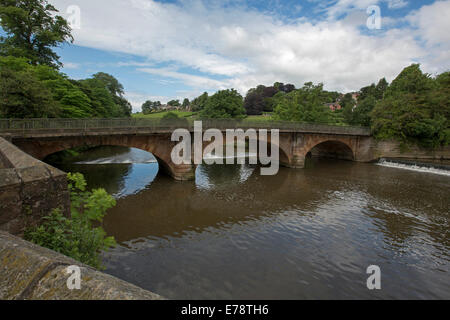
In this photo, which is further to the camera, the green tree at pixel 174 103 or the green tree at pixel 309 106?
the green tree at pixel 174 103

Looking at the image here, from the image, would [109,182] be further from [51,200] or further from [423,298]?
[423,298]

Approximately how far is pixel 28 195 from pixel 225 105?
42.1 meters

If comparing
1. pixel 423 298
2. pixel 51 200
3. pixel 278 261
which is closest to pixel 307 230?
pixel 278 261

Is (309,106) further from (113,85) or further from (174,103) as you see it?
(174,103)

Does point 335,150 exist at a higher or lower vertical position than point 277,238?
higher

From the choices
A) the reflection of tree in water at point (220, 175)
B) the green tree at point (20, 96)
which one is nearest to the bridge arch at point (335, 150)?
the reflection of tree in water at point (220, 175)

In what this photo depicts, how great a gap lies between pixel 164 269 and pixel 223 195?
8833 mm

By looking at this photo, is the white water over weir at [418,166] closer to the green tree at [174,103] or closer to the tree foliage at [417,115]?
the tree foliage at [417,115]

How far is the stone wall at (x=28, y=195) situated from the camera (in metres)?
3.60

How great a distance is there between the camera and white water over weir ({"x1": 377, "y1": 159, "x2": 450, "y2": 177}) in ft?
81.6

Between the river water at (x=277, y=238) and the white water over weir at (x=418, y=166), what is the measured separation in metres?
7.29

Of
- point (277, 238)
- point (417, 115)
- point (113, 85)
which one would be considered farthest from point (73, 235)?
point (113, 85)

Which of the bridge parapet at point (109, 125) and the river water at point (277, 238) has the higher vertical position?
the bridge parapet at point (109, 125)

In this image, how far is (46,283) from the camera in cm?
179
